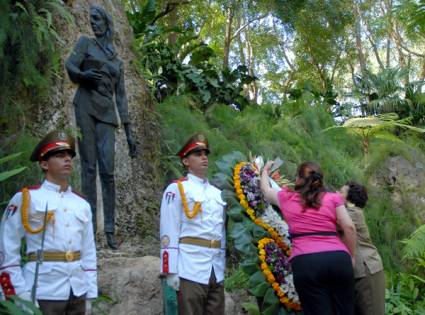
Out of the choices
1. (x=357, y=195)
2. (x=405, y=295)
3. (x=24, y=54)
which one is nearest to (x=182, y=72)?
(x=405, y=295)

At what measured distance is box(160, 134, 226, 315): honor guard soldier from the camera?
13.6 feet

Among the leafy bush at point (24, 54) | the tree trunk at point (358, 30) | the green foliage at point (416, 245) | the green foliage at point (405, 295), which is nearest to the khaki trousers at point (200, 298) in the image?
the leafy bush at point (24, 54)

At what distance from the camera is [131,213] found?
6.90m

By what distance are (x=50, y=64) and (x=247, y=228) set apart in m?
2.74

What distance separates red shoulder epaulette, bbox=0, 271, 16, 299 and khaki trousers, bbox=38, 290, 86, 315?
6.9 inches

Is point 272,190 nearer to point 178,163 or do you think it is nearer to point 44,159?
point 44,159

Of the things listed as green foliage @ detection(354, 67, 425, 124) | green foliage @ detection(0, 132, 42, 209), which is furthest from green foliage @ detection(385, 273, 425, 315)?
green foliage @ detection(354, 67, 425, 124)

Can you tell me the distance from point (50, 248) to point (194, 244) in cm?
108

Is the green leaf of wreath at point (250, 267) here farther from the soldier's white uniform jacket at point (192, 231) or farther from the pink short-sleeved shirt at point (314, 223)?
the pink short-sleeved shirt at point (314, 223)

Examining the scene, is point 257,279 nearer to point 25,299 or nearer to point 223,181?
point 223,181

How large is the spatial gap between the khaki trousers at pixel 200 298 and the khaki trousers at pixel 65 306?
72cm

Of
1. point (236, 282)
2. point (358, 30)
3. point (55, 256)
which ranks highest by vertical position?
point (358, 30)

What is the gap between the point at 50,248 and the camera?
11.6 feet

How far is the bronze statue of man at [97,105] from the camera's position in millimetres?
5227
